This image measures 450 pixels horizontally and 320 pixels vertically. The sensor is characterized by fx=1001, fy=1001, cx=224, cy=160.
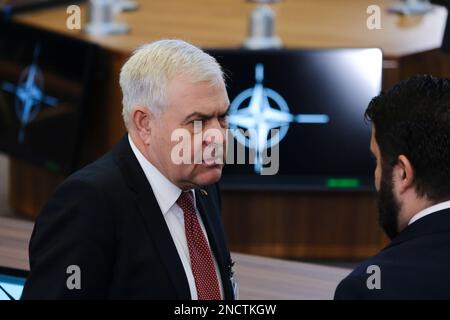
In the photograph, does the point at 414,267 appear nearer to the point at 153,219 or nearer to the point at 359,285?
the point at 359,285

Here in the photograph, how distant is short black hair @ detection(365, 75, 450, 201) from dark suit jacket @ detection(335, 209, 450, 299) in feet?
0.17

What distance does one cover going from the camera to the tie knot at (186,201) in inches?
67.4

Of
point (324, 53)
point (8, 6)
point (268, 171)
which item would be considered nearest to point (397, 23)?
point (324, 53)

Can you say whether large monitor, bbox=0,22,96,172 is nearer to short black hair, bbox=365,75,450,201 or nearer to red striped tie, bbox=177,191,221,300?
red striped tie, bbox=177,191,221,300

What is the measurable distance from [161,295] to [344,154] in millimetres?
2352

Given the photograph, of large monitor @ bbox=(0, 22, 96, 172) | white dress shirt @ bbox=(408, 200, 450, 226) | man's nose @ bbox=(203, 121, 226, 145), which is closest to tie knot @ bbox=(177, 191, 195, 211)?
man's nose @ bbox=(203, 121, 226, 145)

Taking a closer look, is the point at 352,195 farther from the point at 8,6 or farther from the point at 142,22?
the point at 8,6

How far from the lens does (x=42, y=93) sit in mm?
4016

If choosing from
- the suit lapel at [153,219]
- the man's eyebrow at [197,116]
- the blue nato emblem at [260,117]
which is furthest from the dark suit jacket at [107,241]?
the blue nato emblem at [260,117]

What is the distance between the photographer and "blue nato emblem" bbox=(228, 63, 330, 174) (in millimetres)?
3693

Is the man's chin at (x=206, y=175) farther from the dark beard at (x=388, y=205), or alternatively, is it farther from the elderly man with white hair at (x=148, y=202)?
the dark beard at (x=388, y=205)

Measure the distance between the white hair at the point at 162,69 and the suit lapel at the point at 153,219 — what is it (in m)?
0.10

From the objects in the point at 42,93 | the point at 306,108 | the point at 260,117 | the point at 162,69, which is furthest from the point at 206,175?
the point at 42,93
